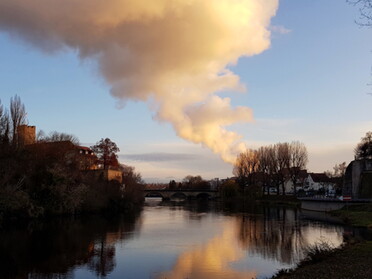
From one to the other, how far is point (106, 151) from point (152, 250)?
56521 mm

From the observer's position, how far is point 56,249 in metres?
27.0

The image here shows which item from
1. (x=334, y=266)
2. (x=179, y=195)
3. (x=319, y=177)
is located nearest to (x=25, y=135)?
(x=334, y=266)

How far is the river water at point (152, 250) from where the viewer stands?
20.4m

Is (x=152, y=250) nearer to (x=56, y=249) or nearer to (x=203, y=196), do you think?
(x=56, y=249)

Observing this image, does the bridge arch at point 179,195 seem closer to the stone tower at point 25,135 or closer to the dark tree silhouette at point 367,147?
the dark tree silhouette at point 367,147

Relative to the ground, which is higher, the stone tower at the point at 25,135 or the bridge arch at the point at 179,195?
the stone tower at the point at 25,135

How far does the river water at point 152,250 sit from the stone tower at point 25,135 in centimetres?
1353

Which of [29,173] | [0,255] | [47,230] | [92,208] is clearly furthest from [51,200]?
[0,255]

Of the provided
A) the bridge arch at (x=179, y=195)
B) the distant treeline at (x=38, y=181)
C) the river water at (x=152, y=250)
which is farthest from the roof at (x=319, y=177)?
the river water at (x=152, y=250)

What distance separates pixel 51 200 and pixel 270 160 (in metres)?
61.9

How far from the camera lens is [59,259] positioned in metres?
23.5

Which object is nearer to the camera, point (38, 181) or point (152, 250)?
point (152, 250)

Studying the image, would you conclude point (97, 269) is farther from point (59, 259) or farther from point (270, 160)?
point (270, 160)

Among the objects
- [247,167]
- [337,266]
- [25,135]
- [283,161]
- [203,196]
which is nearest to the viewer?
[337,266]
